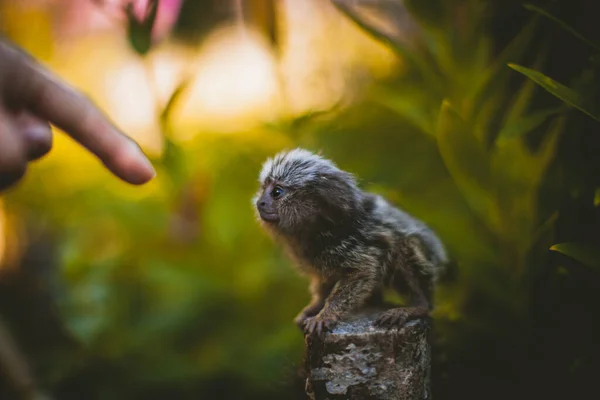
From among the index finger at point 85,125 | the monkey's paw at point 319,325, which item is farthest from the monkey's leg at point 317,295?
the index finger at point 85,125

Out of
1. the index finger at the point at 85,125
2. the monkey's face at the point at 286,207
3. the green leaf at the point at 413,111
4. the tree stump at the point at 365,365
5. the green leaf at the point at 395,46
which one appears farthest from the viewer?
the green leaf at the point at 413,111

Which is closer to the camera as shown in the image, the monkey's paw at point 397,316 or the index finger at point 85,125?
the index finger at point 85,125

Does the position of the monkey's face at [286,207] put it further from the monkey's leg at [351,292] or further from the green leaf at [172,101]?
the green leaf at [172,101]

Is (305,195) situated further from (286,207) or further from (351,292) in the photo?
(351,292)

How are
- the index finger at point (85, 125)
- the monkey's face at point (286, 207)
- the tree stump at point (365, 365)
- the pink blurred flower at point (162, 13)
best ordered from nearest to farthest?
the index finger at point (85, 125)
the tree stump at point (365, 365)
the monkey's face at point (286, 207)
the pink blurred flower at point (162, 13)

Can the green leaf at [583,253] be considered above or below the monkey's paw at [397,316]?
above

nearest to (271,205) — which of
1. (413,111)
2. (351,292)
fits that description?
(351,292)

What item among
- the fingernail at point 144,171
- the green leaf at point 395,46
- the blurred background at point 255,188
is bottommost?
the blurred background at point 255,188
